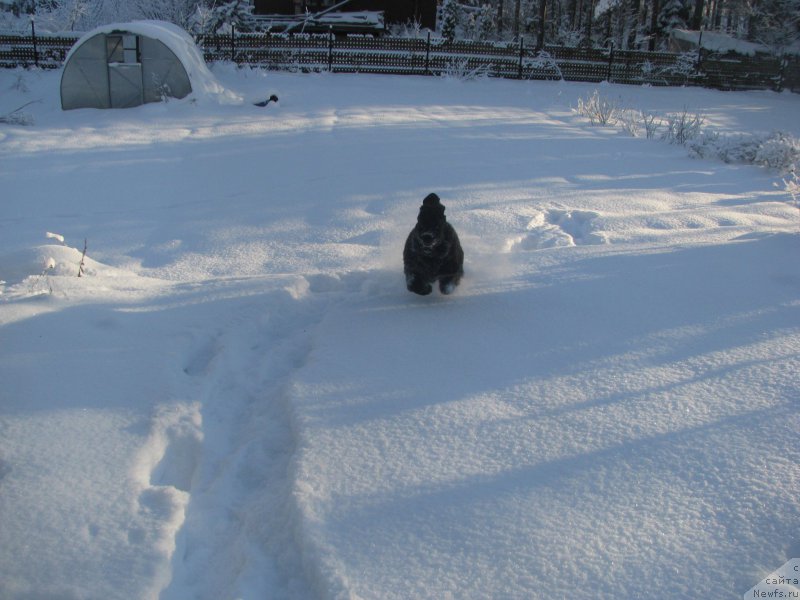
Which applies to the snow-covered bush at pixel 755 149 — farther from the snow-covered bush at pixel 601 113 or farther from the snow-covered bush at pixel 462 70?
the snow-covered bush at pixel 462 70

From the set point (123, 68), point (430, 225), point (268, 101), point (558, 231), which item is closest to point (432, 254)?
point (430, 225)

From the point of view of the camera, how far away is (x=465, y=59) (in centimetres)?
2339

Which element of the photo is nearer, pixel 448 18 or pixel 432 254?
pixel 432 254

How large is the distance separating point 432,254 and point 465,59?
19.8m

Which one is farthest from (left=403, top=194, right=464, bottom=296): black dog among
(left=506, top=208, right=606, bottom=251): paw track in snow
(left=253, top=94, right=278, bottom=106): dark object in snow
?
(left=253, top=94, right=278, bottom=106): dark object in snow

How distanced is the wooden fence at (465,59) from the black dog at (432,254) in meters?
18.3

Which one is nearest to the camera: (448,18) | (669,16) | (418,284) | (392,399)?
(392,399)

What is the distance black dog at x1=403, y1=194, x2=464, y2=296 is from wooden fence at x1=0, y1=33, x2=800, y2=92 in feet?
60.0

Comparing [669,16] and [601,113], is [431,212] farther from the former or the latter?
[669,16]

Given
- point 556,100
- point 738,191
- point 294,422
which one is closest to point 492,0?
point 556,100

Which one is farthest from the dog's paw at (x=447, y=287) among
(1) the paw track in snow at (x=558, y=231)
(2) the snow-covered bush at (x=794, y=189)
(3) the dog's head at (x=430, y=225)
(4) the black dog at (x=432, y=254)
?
(2) the snow-covered bush at (x=794, y=189)

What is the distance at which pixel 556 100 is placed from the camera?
1956 cm

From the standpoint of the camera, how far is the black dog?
5434 millimetres

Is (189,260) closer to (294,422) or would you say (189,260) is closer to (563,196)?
(294,422)
